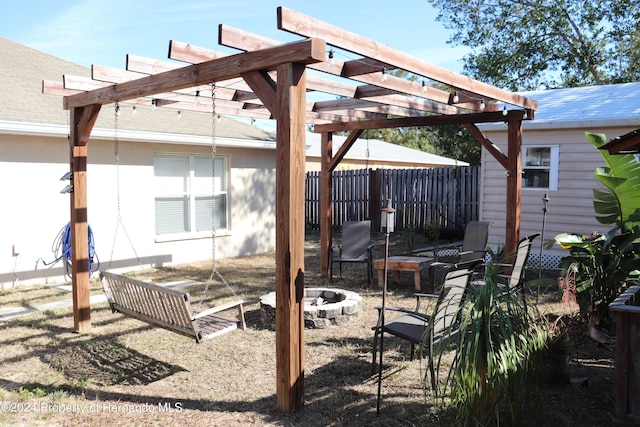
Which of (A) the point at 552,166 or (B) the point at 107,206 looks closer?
(B) the point at 107,206

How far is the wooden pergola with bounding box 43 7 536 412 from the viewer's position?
12.8 feet

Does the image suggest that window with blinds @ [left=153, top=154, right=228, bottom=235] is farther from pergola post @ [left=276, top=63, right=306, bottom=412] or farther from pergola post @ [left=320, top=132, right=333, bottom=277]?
pergola post @ [left=276, top=63, right=306, bottom=412]

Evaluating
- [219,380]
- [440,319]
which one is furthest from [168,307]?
[440,319]

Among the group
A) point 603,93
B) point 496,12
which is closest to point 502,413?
point 603,93

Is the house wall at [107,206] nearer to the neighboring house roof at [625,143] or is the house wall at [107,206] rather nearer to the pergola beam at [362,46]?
the pergola beam at [362,46]

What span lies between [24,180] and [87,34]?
14230 mm

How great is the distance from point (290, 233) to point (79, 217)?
3.56 metres

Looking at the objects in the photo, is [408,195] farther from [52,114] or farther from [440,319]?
[440,319]

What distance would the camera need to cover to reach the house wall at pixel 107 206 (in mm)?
8492

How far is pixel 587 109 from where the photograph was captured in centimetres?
1017

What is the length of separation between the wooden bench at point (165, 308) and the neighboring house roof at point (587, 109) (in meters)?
7.52

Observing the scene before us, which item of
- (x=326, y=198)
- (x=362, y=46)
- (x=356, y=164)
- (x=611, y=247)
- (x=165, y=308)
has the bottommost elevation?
(x=165, y=308)

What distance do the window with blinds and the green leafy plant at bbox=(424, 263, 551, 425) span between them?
7.76 m

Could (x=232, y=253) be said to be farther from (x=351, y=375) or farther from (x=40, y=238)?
(x=351, y=375)
